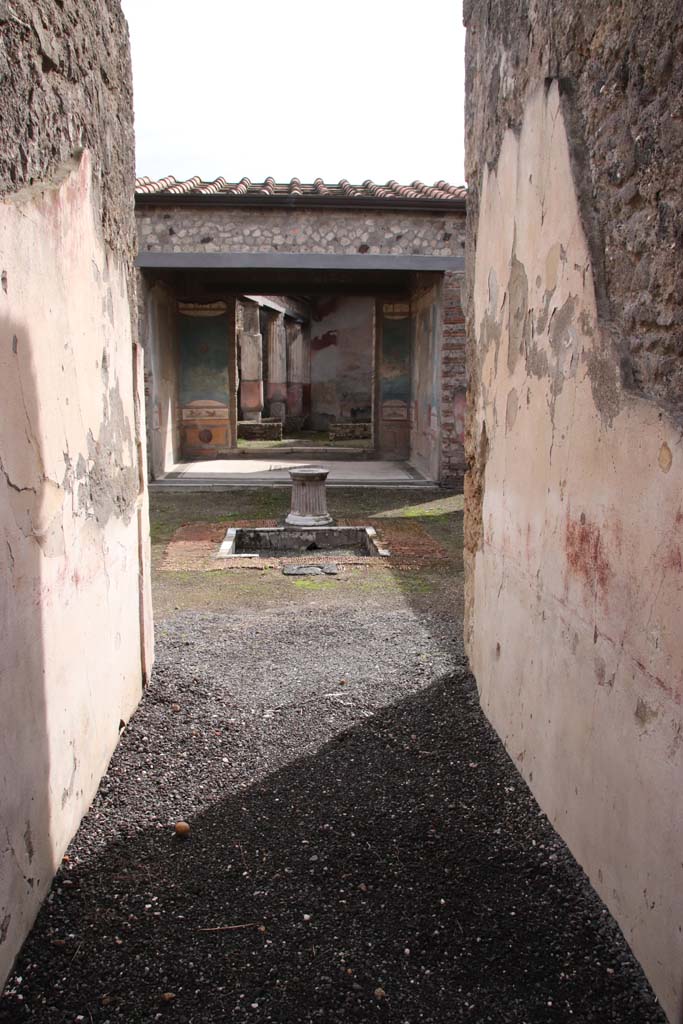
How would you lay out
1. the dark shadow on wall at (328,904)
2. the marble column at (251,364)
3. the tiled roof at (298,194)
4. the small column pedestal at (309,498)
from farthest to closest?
1. the marble column at (251,364)
2. the tiled roof at (298,194)
3. the small column pedestal at (309,498)
4. the dark shadow on wall at (328,904)

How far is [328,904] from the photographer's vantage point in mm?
2137

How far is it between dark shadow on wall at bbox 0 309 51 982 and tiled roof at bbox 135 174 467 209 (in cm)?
848

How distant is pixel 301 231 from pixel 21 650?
910cm

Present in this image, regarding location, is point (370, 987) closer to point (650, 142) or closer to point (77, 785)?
point (77, 785)

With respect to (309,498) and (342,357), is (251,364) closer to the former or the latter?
(342,357)

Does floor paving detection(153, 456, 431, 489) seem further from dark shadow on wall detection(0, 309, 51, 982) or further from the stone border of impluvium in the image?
dark shadow on wall detection(0, 309, 51, 982)

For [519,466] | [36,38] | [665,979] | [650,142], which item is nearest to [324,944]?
[665,979]

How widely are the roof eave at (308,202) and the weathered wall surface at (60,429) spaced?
22.9ft

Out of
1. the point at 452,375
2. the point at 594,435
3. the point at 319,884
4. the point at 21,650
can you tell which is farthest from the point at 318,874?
the point at 452,375

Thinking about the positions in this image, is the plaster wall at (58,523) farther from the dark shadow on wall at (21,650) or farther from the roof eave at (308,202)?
the roof eave at (308,202)

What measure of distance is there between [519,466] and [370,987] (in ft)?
5.51

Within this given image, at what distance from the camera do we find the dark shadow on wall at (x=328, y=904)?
1.79m

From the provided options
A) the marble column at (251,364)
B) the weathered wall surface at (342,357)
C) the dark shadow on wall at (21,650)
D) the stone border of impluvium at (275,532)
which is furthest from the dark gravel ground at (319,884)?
the weathered wall surface at (342,357)

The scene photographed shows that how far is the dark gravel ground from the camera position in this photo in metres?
1.80
